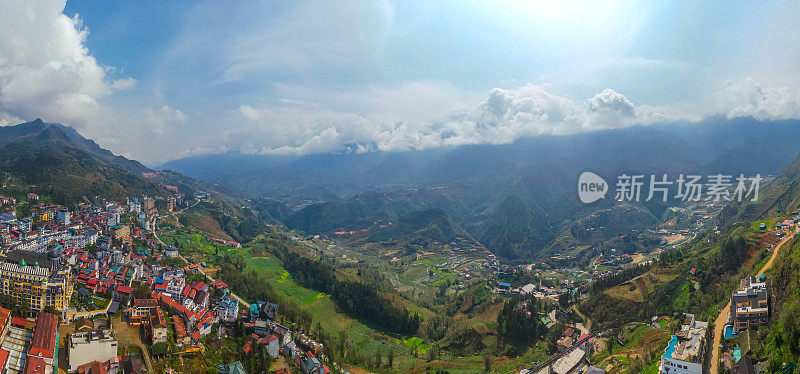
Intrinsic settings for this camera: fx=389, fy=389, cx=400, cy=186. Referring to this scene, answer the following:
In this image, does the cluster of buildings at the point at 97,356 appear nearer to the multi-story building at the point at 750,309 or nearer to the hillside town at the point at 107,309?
the hillside town at the point at 107,309

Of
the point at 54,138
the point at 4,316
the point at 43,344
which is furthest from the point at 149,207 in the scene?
the point at 54,138

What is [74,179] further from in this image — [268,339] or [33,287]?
[268,339]

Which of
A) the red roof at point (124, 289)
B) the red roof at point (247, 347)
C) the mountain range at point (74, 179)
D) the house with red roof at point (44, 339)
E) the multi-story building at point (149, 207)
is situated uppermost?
the mountain range at point (74, 179)

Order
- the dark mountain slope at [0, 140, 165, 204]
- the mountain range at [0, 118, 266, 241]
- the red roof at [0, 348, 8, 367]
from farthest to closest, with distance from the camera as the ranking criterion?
the mountain range at [0, 118, 266, 241] → the dark mountain slope at [0, 140, 165, 204] → the red roof at [0, 348, 8, 367]

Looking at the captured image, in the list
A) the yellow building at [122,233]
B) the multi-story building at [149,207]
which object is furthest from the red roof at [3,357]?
the multi-story building at [149,207]

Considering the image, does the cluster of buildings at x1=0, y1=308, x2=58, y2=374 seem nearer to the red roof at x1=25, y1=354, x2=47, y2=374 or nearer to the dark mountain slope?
the red roof at x1=25, y1=354, x2=47, y2=374

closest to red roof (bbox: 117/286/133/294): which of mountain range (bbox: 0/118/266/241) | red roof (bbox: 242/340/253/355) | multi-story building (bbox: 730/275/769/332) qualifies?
red roof (bbox: 242/340/253/355)

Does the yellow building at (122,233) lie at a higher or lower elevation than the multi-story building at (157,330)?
higher
